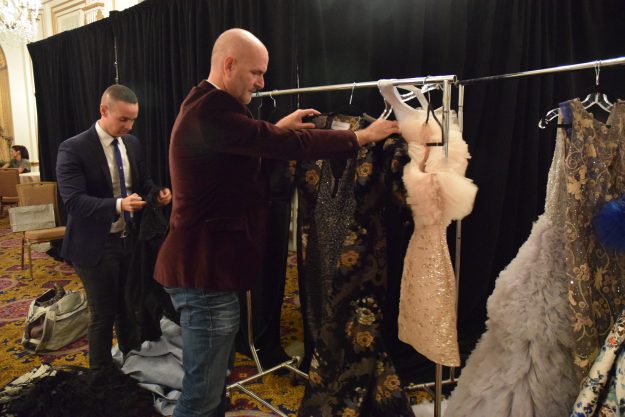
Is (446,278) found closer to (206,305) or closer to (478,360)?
(478,360)

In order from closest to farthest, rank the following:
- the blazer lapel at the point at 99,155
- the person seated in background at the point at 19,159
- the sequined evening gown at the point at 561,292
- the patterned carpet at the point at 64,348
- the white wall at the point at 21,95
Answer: the sequined evening gown at the point at 561,292 < the blazer lapel at the point at 99,155 < the patterned carpet at the point at 64,348 < the person seated in background at the point at 19,159 < the white wall at the point at 21,95

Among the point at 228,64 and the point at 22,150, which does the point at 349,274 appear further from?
the point at 22,150

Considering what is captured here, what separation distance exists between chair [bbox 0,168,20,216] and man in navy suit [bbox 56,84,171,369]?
5.93 m

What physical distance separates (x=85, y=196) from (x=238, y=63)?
104cm

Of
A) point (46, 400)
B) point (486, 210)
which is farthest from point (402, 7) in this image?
point (46, 400)

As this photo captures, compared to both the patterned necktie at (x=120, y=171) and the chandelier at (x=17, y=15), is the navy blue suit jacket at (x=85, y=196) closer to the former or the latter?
the patterned necktie at (x=120, y=171)

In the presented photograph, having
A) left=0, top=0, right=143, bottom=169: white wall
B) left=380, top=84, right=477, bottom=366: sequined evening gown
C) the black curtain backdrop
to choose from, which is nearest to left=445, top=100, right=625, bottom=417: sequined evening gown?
left=380, top=84, right=477, bottom=366: sequined evening gown

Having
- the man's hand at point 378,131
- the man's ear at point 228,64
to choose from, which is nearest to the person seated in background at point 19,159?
the man's ear at point 228,64

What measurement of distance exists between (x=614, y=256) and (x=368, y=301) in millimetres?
804

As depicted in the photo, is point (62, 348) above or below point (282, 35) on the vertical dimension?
below

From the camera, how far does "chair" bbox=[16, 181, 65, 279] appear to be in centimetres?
414

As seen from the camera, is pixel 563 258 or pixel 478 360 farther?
pixel 478 360

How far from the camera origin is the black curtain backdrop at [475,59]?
2.38m

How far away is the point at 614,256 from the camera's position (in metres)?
1.48
